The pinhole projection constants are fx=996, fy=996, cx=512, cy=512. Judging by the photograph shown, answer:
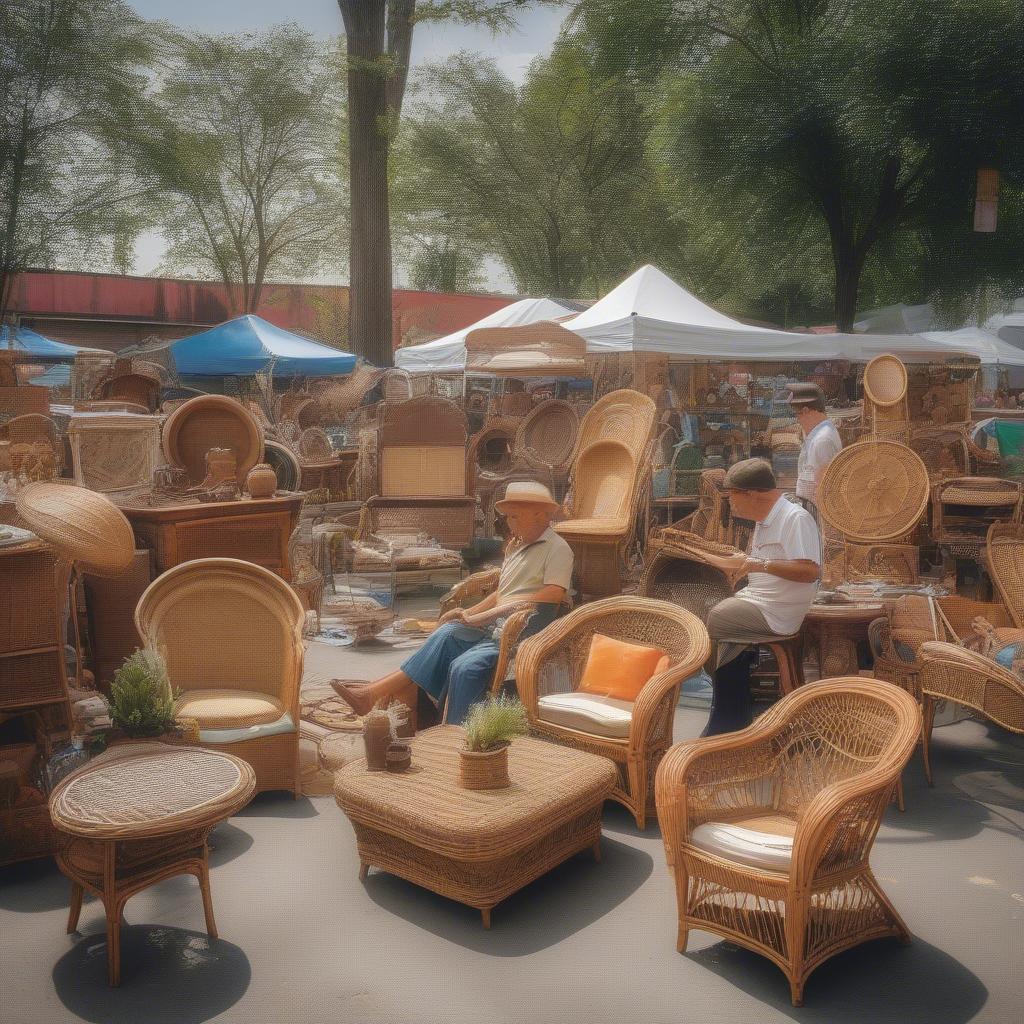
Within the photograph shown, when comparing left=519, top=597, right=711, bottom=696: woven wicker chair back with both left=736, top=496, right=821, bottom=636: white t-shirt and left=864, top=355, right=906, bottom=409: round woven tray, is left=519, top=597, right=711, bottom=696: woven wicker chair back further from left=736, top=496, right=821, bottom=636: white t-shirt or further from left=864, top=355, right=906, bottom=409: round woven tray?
left=864, top=355, right=906, bottom=409: round woven tray

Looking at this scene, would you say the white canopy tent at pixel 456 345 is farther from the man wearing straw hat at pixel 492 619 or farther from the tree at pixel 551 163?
the tree at pixel 551 163

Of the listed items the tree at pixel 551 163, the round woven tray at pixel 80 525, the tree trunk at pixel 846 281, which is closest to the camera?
the round woven tray at pixel 80 525

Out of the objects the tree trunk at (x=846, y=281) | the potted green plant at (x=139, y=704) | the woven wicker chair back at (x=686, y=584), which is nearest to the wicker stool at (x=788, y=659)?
the woven wicker chair back at (x=686, y=584)

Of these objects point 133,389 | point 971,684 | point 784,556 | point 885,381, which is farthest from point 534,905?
point 133,389

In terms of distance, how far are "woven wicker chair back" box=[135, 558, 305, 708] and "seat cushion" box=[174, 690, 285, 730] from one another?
0.09 meters

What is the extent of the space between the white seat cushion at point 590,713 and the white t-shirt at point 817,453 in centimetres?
360

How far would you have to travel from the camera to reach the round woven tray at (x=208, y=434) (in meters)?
6.07

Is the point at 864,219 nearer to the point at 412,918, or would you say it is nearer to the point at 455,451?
the point at 455,451

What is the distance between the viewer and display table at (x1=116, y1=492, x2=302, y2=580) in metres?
5.29

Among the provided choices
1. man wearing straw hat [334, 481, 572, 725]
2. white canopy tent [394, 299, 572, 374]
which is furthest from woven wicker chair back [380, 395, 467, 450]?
man wearing straw hat [334, 481, 572, 725]

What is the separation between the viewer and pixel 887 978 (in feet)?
10.3

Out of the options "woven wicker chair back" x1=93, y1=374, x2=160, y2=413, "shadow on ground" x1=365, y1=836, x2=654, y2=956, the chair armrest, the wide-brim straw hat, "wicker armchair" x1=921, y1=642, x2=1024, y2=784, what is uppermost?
"woven wicker chair back" x1=93, y1=374, x2=160, y2=413

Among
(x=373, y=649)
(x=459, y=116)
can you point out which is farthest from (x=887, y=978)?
(x=459, y=116)

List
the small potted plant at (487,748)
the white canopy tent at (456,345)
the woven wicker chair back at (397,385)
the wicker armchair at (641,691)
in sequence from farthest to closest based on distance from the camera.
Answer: the woven wicker chair back at (397,385), the white canopy tent at (456,345), the wicker armchair at (641,691), the small potted plant at (487,748)
